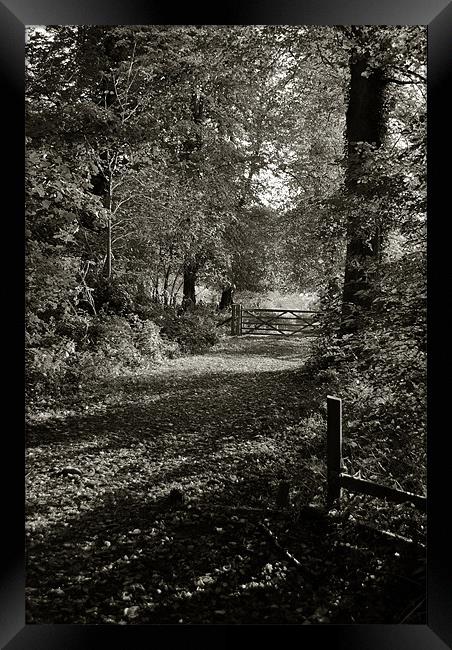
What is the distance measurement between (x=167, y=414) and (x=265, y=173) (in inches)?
65.1

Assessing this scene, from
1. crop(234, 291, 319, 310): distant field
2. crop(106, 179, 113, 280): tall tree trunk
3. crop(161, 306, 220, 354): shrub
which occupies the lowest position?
crop(161, 306, 220, 354): shrub

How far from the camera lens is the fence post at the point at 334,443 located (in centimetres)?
224

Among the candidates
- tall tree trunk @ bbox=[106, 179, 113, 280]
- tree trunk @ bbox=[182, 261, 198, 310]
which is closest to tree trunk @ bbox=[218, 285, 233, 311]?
tree trunk @ bbox=[182, 261, 198, 310]

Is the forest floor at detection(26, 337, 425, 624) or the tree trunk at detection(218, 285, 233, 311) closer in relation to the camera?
the forest floor at detection(26, 337, 425, 624)

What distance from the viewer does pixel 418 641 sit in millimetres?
1857

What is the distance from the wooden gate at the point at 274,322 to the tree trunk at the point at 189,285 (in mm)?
325

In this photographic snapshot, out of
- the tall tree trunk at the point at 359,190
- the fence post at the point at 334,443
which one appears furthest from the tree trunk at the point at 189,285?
the fence post at the point at 334,443

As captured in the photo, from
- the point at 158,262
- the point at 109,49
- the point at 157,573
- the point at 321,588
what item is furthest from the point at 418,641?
the point at 109,49

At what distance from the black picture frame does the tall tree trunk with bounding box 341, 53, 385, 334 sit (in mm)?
430

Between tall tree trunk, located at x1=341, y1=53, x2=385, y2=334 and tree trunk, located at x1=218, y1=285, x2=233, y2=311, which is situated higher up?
tall tree trunk, located at x1=341, y1=53, x2=385, y2=334

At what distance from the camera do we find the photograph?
198 centimetres

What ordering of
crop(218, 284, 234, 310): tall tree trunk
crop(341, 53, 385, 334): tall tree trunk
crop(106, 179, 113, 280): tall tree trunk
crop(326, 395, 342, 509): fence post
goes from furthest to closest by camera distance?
crop(218, 284, 234, 310): tall tree trunk → crop(106, 179, 113, 280): tall tree trunk → crop(341, 53, 385, 334): tall tree trunk → crop(326, 395, 342, 509): fence post

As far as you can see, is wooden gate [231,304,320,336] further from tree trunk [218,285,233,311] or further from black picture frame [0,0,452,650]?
black picture frame [0,0,452,650]
